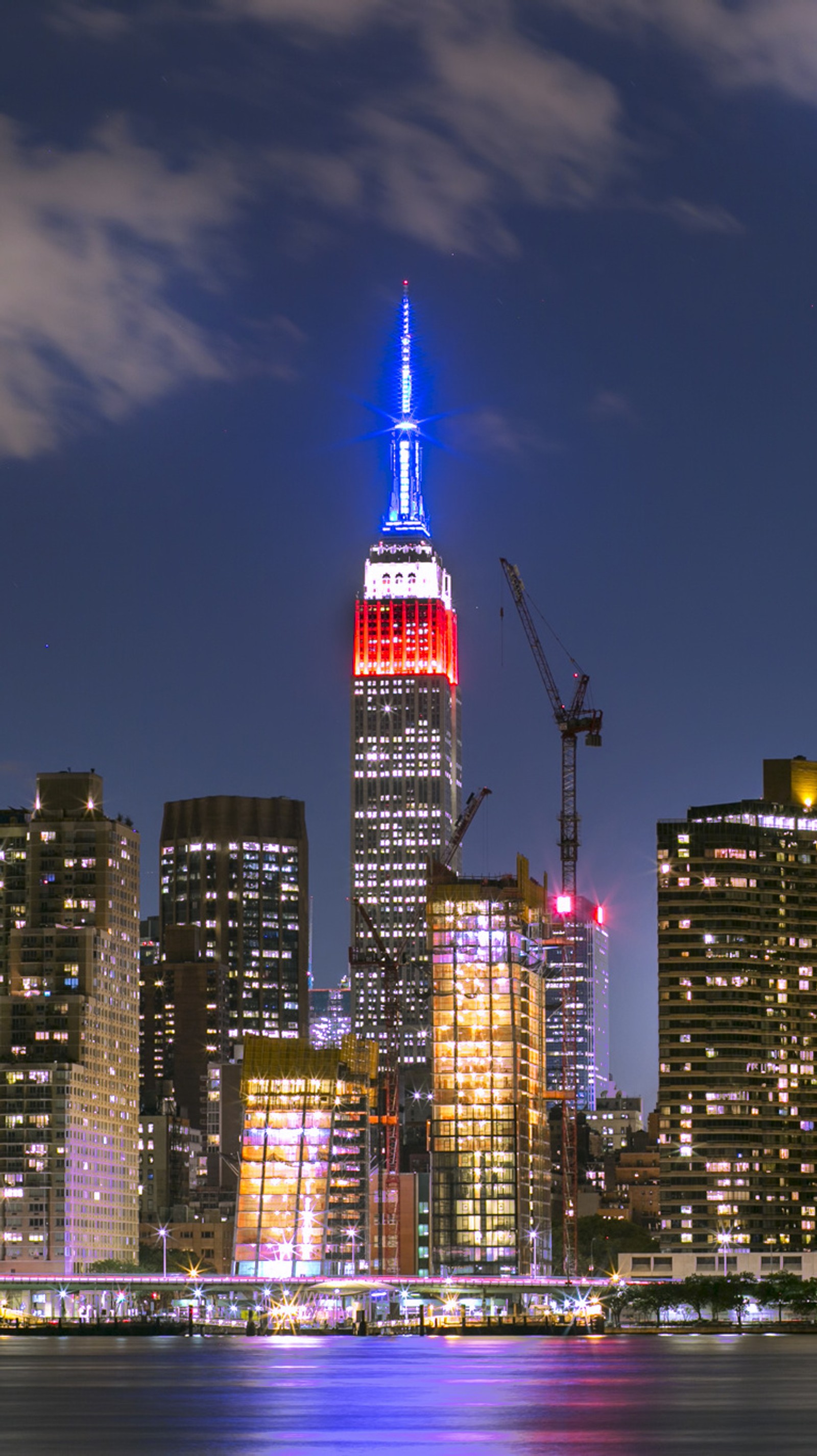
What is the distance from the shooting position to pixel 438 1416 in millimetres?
148750

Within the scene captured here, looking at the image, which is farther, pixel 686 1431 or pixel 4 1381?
pixel 4 1381

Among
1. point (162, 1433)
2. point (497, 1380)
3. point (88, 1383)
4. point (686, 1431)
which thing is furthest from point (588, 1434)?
point (88, 1383)

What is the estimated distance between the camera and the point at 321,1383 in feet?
634

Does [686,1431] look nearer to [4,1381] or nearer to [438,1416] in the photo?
[438,1416]

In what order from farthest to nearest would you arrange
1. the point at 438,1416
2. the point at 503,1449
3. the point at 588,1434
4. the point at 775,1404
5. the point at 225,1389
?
the point at 225,1389
the point at 775,1404
the point at 438,1416
the point at 588,1434
the point at 503,1449

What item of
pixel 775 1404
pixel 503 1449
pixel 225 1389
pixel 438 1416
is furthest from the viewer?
pixel 225 1389

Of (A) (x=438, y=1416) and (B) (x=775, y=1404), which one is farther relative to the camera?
(B) (x=775, y=1404)

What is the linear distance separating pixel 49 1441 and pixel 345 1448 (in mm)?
15188

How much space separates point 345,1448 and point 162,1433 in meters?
Result: 13.6

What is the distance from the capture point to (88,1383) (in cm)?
19512

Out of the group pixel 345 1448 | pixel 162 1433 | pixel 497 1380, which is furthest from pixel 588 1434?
pixel 497 1380

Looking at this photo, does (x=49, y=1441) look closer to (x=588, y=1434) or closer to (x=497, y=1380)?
(x=588, y=1434)

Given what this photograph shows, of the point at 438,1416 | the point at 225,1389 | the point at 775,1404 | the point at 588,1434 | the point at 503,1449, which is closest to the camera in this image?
the point at 503,1449

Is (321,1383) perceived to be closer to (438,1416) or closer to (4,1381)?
(4,1381)
